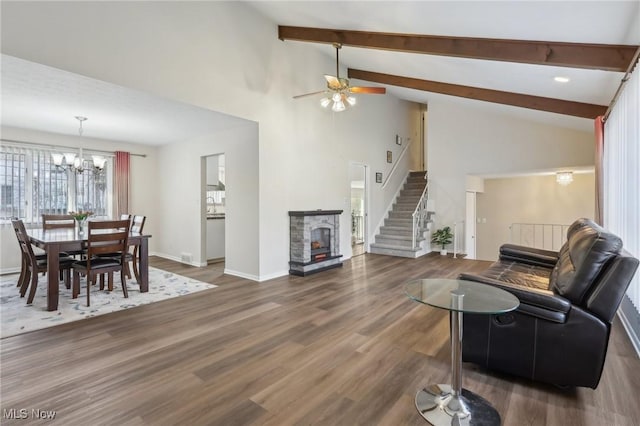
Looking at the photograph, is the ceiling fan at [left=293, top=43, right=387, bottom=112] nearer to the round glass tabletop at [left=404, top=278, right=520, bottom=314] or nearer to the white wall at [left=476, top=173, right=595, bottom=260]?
the round glass tabletop at [left=404, top=278, right=520, bottom=314]

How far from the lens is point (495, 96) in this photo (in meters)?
5.39

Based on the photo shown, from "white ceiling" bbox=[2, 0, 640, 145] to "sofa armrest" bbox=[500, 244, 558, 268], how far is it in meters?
2.13

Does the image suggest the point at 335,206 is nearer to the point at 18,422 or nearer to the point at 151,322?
the point at 151,322

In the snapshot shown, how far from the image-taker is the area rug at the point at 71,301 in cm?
335

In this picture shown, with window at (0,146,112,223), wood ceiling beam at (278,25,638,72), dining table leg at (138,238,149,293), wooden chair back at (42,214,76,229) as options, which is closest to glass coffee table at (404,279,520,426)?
wood ceiling beam at (278,25,638,72)

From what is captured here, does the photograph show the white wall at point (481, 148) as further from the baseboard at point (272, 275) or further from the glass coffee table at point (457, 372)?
the glass coffee table at point (457, 372)

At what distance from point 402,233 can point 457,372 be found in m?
6.18

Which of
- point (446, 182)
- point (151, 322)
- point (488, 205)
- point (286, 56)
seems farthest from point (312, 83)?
point (488, 205)

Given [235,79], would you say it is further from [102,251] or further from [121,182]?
[121,182]

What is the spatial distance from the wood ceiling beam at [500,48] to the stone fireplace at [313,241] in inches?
114

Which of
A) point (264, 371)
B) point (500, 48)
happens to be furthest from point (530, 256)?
point (264, 371)

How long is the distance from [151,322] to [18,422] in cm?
154

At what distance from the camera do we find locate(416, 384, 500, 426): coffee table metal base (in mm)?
1838

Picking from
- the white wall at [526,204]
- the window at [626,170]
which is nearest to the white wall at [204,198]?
the window at [626,170]
